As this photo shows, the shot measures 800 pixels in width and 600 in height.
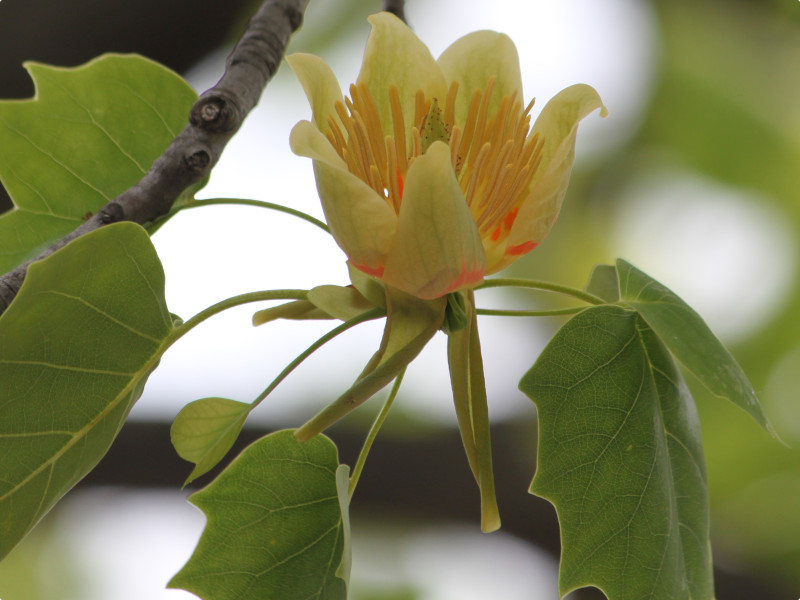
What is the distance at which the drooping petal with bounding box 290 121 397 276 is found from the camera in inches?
20.7

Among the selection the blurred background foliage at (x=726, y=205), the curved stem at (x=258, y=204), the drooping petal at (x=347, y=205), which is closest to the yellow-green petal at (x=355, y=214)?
the drooping petal at (x=347, y=205)

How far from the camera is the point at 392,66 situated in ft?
2.33

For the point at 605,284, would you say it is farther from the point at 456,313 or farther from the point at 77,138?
the point at 77,138

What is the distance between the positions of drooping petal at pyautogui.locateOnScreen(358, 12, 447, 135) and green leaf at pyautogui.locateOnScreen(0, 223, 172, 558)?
10.4 inches

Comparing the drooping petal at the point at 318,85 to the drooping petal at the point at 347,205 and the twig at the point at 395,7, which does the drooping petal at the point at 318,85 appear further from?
the twig at the point at 395,7

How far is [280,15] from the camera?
84 centimetres

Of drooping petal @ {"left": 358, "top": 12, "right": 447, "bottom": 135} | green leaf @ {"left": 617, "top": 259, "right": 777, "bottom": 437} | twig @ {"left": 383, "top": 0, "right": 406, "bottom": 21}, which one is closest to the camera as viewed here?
green leaf @ {"left": 617, "top": 259, "right": 777, "bottom": 437}

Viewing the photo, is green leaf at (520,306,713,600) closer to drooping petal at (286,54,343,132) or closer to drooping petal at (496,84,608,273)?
drooping petal at (496,84,608,273)

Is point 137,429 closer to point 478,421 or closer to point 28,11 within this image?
point 28,11

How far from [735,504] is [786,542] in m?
0.15

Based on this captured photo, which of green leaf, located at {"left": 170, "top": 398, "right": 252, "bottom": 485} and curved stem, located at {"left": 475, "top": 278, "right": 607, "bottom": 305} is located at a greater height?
curved stem, located at {"left": 475, "top": 278, "right": 607, "bottom": 305}

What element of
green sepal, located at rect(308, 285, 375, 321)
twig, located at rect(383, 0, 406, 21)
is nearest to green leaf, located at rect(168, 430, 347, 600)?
green sepal, located at rect(308, 285, 375, 321)

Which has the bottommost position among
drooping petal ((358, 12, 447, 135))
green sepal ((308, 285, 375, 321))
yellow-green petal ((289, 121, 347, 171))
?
green sepal ((308, 285, 375, 321))

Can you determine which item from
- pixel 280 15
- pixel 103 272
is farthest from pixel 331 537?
pixel 280 15
